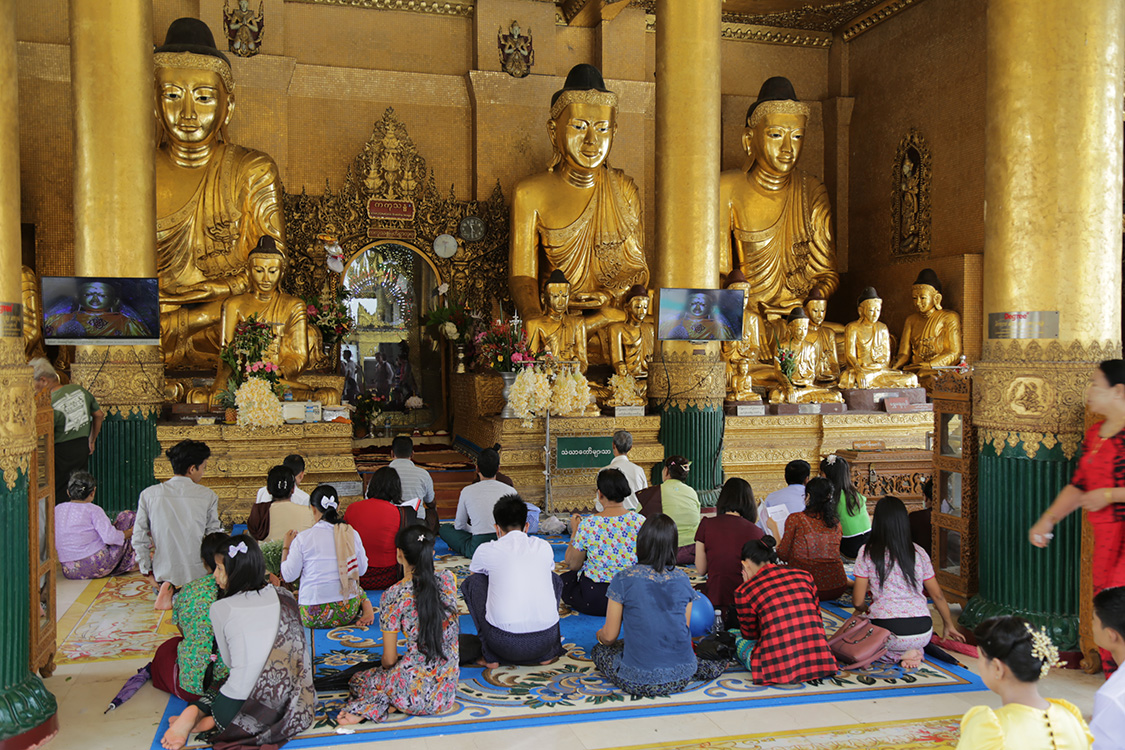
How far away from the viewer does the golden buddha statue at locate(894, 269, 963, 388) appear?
33.1 ft

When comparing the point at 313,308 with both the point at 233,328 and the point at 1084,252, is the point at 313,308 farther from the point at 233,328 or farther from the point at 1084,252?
the point at 1084,252

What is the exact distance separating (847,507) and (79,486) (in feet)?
14.9

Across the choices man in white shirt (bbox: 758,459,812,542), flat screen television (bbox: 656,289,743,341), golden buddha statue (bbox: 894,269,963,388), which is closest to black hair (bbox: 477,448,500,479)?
man in white shirt (bbox: 758,459,812,542)

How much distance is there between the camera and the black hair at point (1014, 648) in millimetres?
2309

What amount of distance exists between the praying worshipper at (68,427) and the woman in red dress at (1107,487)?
567 centimetres

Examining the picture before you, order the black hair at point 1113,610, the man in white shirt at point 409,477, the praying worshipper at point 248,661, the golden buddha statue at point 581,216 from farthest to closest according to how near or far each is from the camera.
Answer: the golden buddha statue at point 581,216
the man in white shirt at point 409,477
the praying worshipper at point 248,661
the black hair at point 1113,610

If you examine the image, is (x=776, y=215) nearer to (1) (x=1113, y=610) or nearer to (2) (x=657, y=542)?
(2) (x=657, y=542)

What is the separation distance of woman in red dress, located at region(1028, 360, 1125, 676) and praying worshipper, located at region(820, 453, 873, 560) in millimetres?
1469

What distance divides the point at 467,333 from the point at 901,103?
6.09 m

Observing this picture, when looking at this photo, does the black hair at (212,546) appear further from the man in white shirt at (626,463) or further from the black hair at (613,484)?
the man in white shirt at (626,463)

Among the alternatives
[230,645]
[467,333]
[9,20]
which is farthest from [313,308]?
[230,645]

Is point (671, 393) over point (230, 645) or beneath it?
over

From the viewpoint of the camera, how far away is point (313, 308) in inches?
351

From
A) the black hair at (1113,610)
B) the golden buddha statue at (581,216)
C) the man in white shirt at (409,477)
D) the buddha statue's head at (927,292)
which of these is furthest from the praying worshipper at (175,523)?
the buddha statue's head at (927,292)
